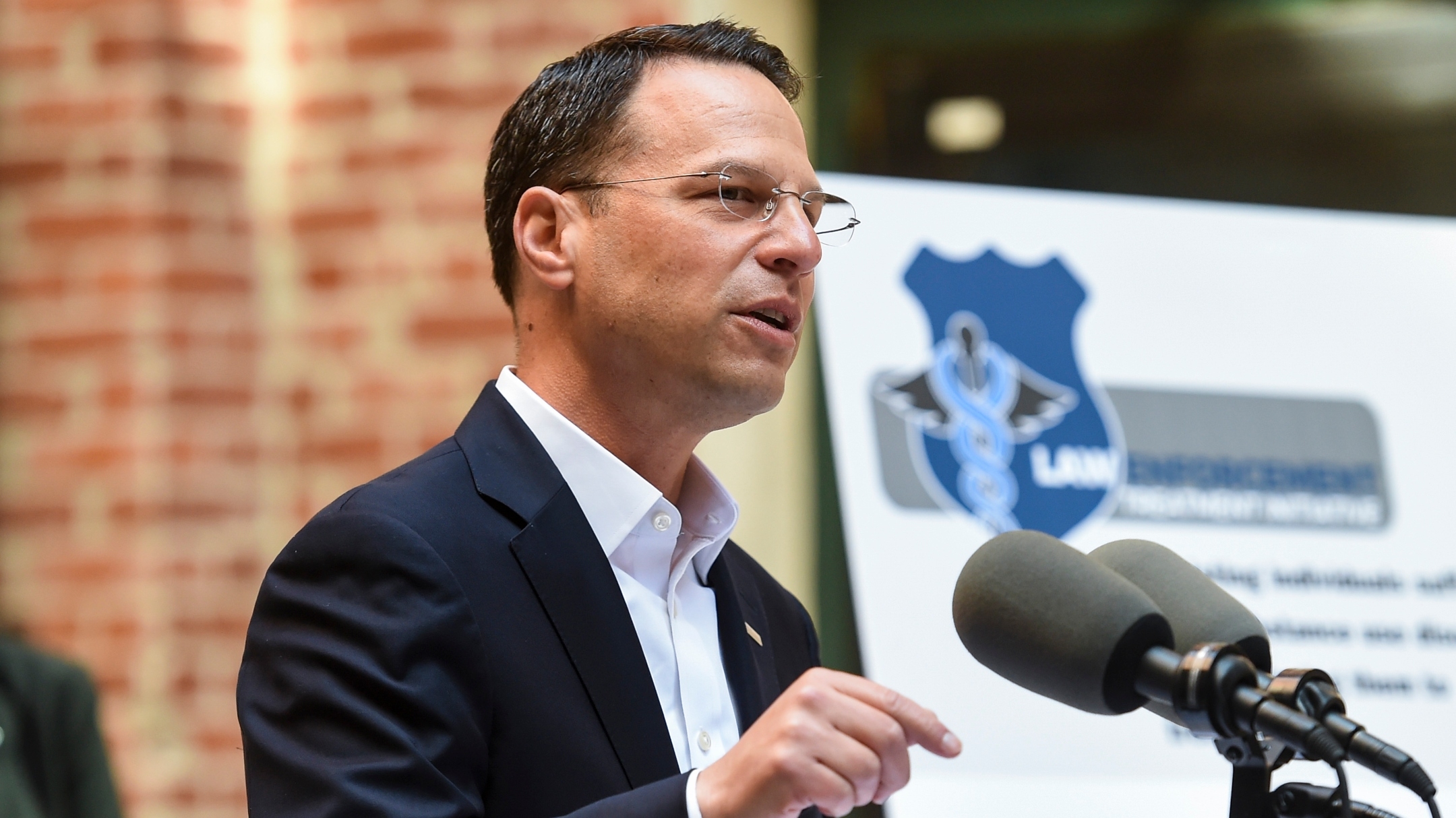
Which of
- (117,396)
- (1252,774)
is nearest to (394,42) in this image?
(117,396)

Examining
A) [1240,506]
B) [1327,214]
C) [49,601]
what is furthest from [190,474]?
[1327,214]

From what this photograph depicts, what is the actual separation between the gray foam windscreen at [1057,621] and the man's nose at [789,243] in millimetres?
542

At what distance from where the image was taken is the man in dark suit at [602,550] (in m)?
1.47

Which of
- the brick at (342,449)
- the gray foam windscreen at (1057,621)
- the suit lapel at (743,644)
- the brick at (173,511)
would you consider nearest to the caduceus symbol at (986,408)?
the suit lapel at (743,644)

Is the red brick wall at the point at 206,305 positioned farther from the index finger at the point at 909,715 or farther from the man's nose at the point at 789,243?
the index finger at the point at 909,715

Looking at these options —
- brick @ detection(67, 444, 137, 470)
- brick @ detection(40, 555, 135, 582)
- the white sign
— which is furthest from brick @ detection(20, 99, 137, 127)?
the white sign

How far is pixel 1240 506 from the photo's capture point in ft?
10.5

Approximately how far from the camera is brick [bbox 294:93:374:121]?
375cm

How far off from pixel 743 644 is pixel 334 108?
2.33 meters

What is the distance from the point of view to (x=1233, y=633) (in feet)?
4.66

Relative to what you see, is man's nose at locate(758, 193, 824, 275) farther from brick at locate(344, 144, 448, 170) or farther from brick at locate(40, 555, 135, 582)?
brick at locate(40, 555, 135, 582)

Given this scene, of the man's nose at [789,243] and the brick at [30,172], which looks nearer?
the man's nose at [789,243]

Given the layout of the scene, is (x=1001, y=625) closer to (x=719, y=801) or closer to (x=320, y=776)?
(x=719, y=801)

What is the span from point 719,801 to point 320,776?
42cm
